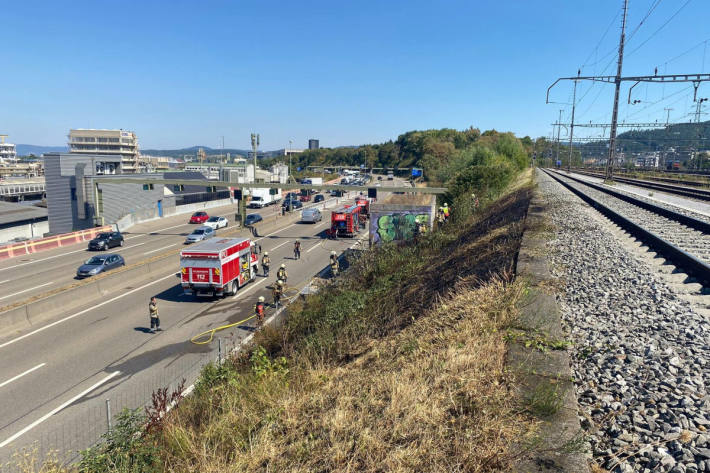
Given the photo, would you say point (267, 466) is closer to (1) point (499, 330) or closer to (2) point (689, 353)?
(1) point (499, 330)

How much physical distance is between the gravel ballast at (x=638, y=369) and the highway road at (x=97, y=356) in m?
9.74

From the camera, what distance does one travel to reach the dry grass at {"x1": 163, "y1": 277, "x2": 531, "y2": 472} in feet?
14.8

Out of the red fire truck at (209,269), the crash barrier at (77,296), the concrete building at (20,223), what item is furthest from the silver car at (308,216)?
the red fire truck at (209,269)

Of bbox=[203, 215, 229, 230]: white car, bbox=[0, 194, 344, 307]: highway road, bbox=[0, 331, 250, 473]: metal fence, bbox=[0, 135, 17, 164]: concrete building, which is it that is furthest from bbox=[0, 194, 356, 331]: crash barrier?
A: bbox=[0, 135, 17, 164]: concrete building

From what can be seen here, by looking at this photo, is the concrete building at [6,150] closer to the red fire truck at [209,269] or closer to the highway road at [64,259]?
the highway road at [64,259]

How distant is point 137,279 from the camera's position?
25.1 meters

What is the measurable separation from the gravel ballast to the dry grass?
2.90 feet

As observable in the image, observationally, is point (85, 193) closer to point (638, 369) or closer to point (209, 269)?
point (209, 269)

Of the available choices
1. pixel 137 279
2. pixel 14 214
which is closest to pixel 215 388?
pixel 137 279

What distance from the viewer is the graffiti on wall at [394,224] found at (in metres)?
31.0

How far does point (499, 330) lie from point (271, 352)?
23.0 ft

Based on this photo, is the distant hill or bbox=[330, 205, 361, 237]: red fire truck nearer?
bbox=[330, 205, 361, 237]: red fire truck

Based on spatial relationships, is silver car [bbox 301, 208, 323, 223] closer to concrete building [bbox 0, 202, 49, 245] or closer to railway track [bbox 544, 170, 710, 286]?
concrete building [bbox 0, 202, 49, 245]

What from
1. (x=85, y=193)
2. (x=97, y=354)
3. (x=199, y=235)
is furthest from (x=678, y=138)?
(x=97, y=354)
